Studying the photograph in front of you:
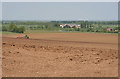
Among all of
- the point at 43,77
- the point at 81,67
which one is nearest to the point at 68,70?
the point at 81,67

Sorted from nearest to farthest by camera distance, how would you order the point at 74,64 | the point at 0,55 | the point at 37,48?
the point at 74,64, the point at 0,55, the point at 37,48

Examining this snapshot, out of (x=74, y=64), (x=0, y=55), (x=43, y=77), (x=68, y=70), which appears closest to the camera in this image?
(x=43, y=77)

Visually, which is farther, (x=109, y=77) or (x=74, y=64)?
(x=74, y=64)

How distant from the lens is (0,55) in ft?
47.1

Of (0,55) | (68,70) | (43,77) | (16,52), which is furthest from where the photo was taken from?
(16,52)

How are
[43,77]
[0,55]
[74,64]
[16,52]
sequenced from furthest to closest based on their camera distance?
[16,52] < [0,55] < [74,64] < [43,77]

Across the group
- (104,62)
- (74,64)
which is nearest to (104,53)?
(104,62)

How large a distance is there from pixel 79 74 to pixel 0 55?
5.34 meters

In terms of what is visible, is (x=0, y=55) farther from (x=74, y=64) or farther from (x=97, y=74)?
(x=97, y=74)

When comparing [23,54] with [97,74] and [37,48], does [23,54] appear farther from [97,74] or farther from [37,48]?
[97,74]

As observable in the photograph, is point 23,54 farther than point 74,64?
Yes

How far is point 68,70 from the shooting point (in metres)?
12.2

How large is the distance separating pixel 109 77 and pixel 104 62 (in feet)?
8.50

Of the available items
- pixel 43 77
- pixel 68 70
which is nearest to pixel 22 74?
pixel 43 77
